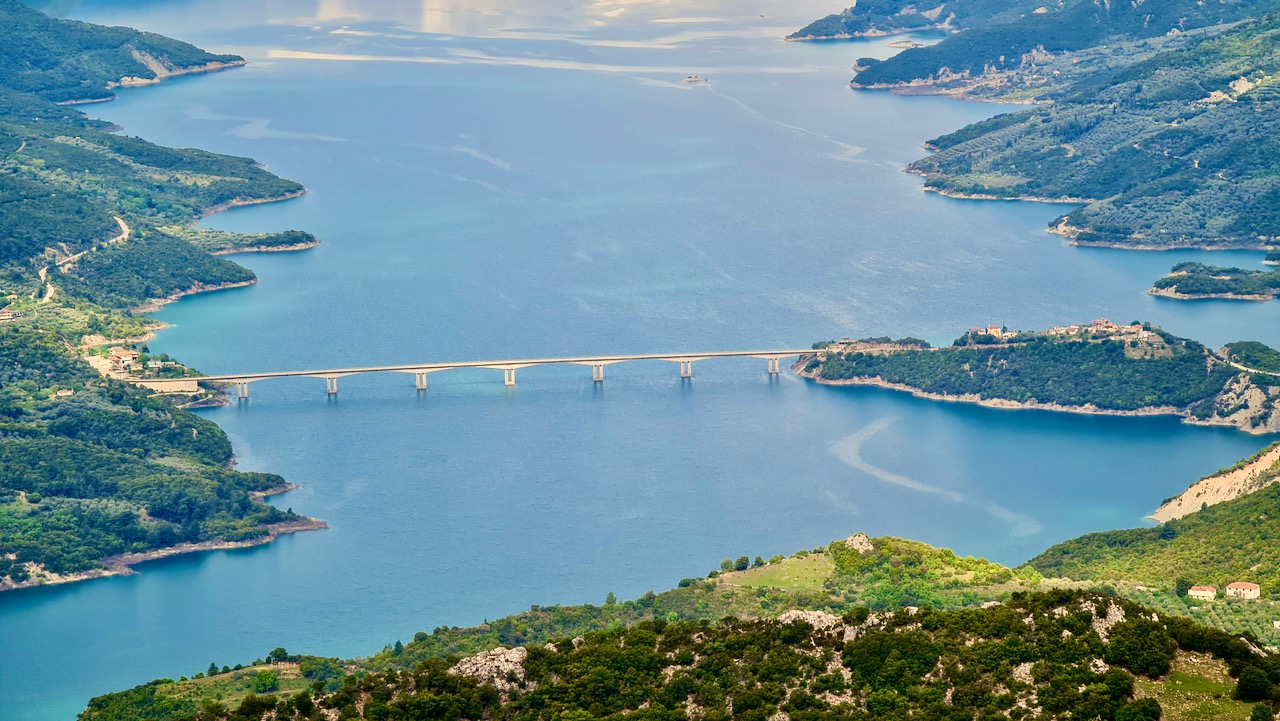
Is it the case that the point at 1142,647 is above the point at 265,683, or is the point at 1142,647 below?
above

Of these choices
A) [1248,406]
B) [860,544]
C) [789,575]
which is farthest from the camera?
[1248,406]

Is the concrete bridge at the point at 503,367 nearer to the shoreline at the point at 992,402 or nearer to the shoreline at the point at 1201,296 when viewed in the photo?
the shoreline at the point at 992,402

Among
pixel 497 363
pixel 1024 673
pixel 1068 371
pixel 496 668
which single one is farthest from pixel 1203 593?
pixel 497 363

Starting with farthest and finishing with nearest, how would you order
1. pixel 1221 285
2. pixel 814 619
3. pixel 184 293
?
pixel 184 293 < pixel 1221 285 < pixel 814 619

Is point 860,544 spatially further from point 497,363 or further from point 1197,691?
point 497,363

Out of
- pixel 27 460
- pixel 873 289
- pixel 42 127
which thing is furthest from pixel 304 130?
pixel 27 460

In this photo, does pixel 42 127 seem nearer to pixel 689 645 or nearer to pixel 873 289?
pixel 873 289

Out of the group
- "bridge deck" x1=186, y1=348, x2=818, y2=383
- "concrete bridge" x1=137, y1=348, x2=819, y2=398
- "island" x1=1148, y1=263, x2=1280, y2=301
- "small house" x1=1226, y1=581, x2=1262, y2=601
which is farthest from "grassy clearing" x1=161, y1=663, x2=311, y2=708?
"island" x1=1148, y1=263, x2=1280, y2=301
